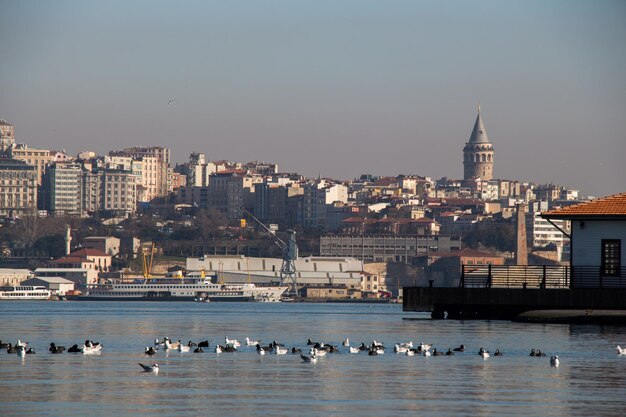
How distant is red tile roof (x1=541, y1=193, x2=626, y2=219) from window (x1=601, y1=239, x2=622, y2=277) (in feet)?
2.87

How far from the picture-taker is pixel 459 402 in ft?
87.6

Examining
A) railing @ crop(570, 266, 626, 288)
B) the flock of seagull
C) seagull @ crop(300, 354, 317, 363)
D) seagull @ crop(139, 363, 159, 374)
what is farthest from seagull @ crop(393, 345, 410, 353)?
railing @ crop(570, 266, 626, 288)

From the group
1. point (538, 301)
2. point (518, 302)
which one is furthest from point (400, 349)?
point (518, 302)

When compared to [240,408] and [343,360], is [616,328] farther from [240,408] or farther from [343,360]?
[240,408]

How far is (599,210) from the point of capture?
49875 millimetres

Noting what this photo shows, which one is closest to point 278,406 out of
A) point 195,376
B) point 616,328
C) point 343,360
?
point 195,376

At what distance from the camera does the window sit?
4959cm

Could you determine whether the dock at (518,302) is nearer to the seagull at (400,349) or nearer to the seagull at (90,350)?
the seagull at (400,349)

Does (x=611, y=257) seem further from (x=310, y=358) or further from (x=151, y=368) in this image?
(x=151, y=368)

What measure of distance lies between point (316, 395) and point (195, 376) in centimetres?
446

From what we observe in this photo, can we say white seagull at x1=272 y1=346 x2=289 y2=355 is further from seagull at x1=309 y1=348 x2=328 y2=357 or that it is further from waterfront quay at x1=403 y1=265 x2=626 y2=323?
waterfront quay at x1=403 y1=265 x2=626 y2=323

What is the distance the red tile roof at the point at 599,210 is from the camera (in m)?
49.5

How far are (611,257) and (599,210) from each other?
147cm

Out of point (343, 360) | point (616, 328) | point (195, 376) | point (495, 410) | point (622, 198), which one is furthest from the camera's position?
point (622, 198)
